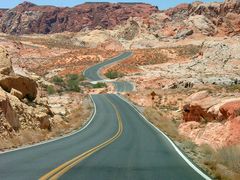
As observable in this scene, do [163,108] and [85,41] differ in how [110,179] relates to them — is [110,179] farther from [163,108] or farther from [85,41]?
[85,41]

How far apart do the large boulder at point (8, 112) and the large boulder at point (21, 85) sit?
11.8 feet

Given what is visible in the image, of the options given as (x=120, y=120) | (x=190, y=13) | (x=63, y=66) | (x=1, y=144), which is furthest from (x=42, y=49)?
(x=1, y=144)

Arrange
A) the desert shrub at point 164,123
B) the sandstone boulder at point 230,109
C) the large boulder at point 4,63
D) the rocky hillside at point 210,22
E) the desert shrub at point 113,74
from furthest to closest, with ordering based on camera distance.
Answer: the rocky hillside at point 210,22 → the desert shrub at point 113,74 → the desert shrub at point 164,123 → the sandstone boulder at point 230,109 → the large boulder at point 4,63

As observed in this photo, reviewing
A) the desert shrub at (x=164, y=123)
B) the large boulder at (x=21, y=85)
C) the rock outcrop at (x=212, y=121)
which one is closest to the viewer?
the large boulder at (x=21, y=85)

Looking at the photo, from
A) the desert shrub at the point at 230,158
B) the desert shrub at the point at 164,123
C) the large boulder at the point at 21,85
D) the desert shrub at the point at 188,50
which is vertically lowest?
the desert shrub at the point at 164,123

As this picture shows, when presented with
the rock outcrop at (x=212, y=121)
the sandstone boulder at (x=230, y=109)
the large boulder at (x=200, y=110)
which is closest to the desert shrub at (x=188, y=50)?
the rock outcrop at (x=212, y=121)

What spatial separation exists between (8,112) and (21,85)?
6.00 meters

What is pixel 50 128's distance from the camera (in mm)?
25672

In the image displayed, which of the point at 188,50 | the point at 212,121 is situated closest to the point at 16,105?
the point at 212,121

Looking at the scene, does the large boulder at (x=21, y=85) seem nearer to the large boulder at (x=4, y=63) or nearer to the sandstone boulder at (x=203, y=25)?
the large boulder at (x=4, y=63)

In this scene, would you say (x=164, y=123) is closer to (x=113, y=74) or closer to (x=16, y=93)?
(x=16, y=93)

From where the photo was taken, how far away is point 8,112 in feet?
64.7

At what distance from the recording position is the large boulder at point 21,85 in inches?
939

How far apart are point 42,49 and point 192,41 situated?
1737 inches
